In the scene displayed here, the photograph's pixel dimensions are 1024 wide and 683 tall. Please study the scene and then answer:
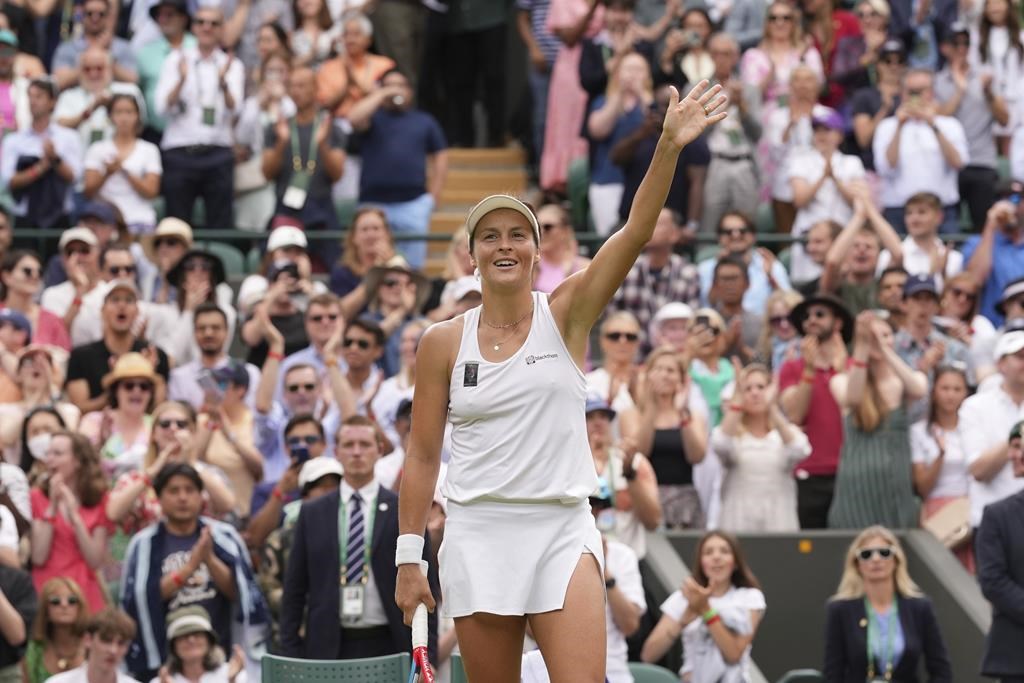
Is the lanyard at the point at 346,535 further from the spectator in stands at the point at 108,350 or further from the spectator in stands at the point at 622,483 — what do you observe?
the spectator in stands at the point at 108,350

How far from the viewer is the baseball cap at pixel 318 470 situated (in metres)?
10.6

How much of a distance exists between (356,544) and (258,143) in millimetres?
6694

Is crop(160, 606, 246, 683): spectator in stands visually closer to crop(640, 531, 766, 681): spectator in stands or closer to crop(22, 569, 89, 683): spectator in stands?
crop(22, 569, 89, 683): spectator in stands

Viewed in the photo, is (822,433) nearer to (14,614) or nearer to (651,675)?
(651,675)

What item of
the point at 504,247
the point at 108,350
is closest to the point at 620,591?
the point at 108,350

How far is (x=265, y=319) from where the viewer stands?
516 inches

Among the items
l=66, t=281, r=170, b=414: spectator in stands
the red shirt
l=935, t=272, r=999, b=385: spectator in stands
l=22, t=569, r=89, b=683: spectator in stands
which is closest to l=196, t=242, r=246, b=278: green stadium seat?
l=66, t=281, r=170, b=414: spectator in stands

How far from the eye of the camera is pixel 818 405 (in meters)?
12.8

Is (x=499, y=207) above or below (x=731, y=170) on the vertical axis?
below

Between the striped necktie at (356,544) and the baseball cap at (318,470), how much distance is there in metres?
0.82

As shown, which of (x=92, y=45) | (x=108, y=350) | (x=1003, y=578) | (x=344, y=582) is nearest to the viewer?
(x=344, y=582)

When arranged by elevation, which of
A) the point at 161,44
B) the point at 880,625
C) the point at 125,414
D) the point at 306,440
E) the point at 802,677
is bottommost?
the point at 802,677

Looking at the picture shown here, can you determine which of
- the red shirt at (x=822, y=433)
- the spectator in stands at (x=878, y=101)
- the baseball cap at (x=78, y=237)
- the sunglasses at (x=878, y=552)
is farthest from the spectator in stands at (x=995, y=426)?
the baseball cap at (x=78, y=237)

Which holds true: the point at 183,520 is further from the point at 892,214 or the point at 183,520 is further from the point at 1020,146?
the point at 1020,146
